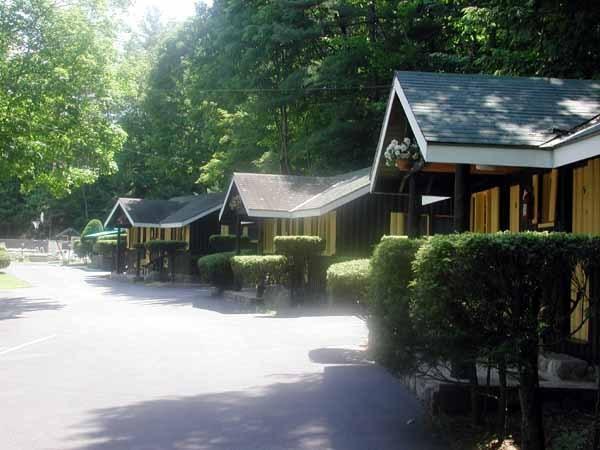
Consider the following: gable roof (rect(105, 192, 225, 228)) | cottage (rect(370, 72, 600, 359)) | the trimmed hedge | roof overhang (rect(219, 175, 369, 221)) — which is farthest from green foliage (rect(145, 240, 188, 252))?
cottage (rect(370, 72, 600, 359))

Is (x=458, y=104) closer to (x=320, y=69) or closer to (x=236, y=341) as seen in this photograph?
(x=236, y=341)

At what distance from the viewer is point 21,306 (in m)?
23.0

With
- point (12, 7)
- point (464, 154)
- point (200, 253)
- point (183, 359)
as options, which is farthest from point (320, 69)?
point (464, 154)

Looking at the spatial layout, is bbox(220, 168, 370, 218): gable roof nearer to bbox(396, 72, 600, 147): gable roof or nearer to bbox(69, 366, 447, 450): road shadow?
bbox(396, 72, 600, 147): gable roof

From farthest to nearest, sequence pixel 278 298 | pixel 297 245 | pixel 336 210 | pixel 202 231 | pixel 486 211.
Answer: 1. pixel 202 231
2. pixel 336 210
3. pixel 278 298
4. pixel 297 245
5. pixel 486 211

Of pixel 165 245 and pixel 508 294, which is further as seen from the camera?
pixel 165 245

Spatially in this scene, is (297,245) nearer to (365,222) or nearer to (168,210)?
(365,222)

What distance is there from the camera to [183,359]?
12.4 metres

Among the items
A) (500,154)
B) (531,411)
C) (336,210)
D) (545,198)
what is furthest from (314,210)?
(531,411)

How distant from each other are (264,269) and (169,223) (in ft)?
61.3

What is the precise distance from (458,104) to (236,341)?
719 cm

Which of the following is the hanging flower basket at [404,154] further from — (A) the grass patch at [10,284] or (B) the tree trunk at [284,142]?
(B) the tree trunk at [284,142]

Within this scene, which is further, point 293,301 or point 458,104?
point 293,301

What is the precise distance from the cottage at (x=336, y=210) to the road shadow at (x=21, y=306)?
752 centimetres
